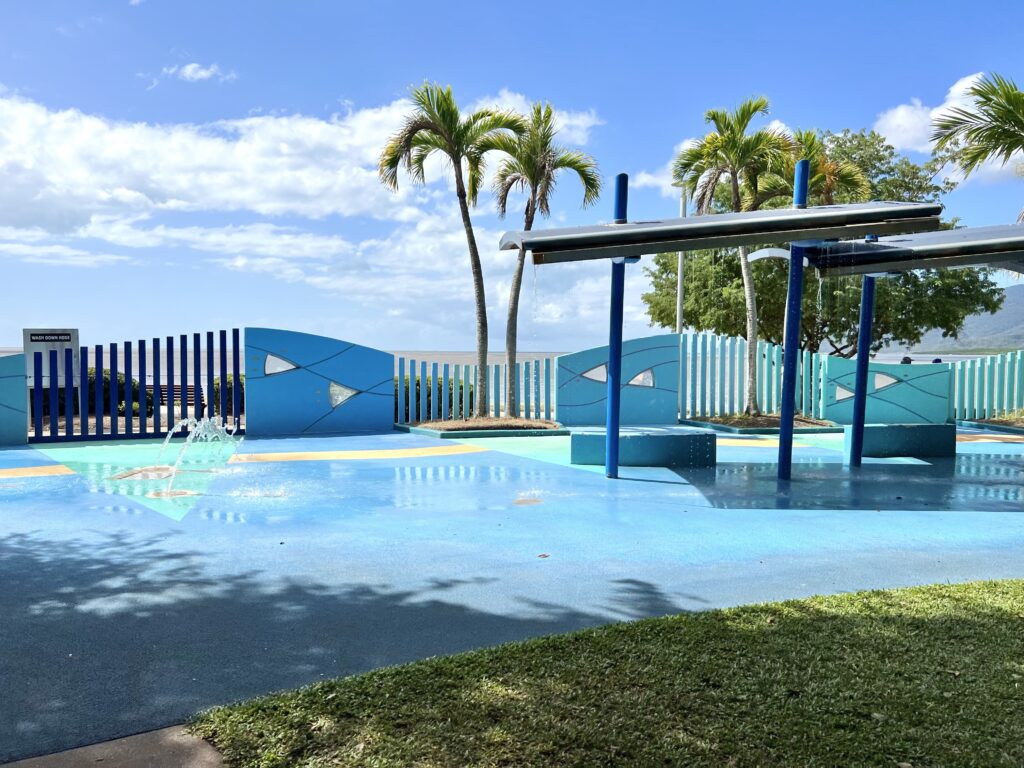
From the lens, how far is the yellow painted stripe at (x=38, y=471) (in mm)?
10602

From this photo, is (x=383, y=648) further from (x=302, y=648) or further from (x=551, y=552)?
(x=551, y=552)

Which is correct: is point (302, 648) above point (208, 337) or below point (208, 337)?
below

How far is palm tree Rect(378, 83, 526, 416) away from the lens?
1566 centimetres

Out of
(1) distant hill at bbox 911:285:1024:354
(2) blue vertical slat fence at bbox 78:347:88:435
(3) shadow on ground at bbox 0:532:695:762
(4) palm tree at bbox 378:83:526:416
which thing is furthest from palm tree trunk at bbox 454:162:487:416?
(1) distant hill at bbox 911:285:1024:354

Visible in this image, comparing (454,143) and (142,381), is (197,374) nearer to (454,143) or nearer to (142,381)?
(142,381)

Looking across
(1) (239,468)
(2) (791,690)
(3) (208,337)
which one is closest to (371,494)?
(1) (239,468)

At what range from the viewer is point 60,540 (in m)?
6.78

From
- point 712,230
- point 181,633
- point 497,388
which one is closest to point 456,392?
point 497,388

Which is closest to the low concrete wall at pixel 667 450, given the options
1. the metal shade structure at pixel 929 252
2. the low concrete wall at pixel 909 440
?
the low concrete wall at pixel 909 440

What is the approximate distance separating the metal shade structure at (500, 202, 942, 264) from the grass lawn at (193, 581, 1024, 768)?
4.67 m

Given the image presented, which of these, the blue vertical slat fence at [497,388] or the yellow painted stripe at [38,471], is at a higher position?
the blue vertical slat fence at [497,388]

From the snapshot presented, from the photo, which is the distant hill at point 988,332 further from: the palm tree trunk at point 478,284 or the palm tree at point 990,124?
the palm tree trunk at point 478,284

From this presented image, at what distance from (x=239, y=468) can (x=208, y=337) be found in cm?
500

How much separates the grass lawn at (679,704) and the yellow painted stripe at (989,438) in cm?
1295
